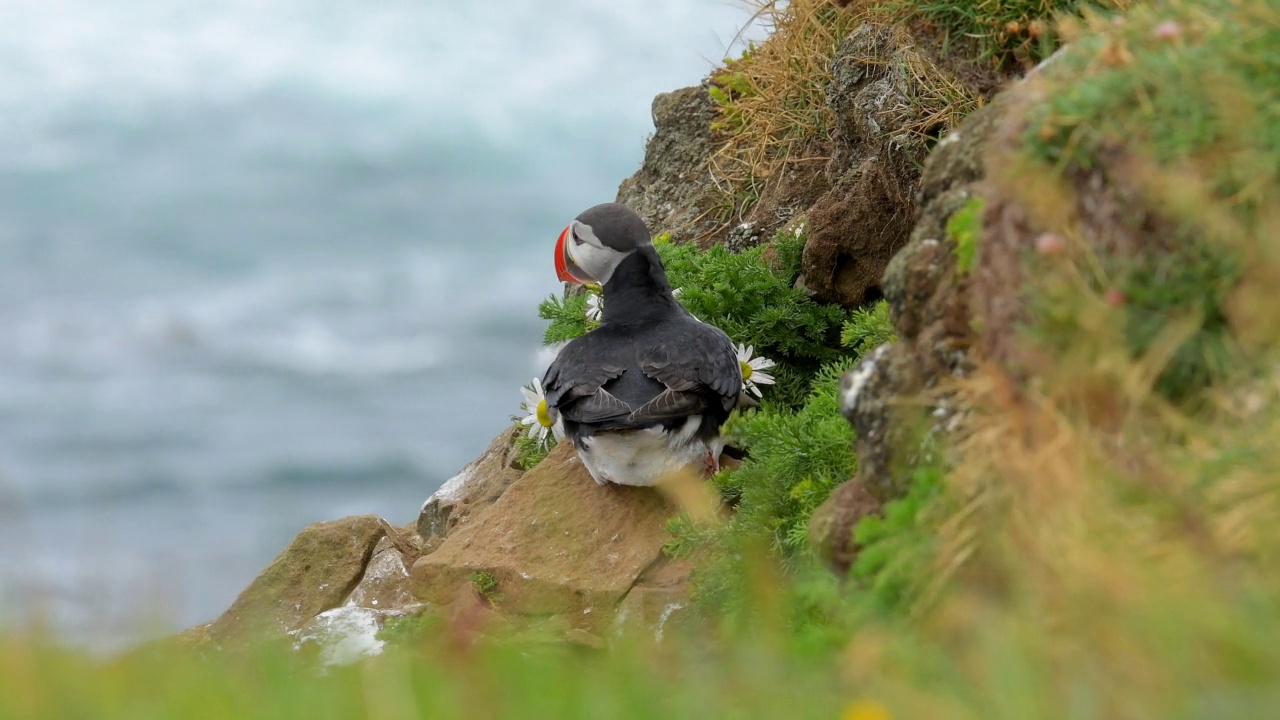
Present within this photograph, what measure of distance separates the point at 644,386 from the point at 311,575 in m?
3.00

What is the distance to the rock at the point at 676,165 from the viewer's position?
1181cm

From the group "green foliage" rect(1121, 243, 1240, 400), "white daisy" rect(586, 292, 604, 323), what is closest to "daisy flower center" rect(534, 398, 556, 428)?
"white daisy" rect(586, 292, 604, 323)

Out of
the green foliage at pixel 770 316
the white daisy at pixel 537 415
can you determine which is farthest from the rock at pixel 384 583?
the green foliage at pixel 770 316

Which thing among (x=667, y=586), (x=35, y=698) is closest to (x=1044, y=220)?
(x=35, y=698)

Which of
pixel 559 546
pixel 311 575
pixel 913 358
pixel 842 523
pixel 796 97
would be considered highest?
A: pixel 796 97

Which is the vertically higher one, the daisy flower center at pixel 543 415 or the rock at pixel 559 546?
the daisy flower center at pixel 543 415

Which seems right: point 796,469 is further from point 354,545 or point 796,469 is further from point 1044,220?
point 354,545

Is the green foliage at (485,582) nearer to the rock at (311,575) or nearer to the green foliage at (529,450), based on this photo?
the rock at (311,575)

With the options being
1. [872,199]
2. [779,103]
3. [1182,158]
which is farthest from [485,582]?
[779,103]

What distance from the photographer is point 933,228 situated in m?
4.29

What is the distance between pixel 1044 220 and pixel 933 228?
802 millimetres

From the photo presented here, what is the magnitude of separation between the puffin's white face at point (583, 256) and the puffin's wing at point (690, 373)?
84 cm

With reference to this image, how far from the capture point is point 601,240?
8180 millimetres

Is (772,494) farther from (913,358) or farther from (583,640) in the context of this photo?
(913,358)
